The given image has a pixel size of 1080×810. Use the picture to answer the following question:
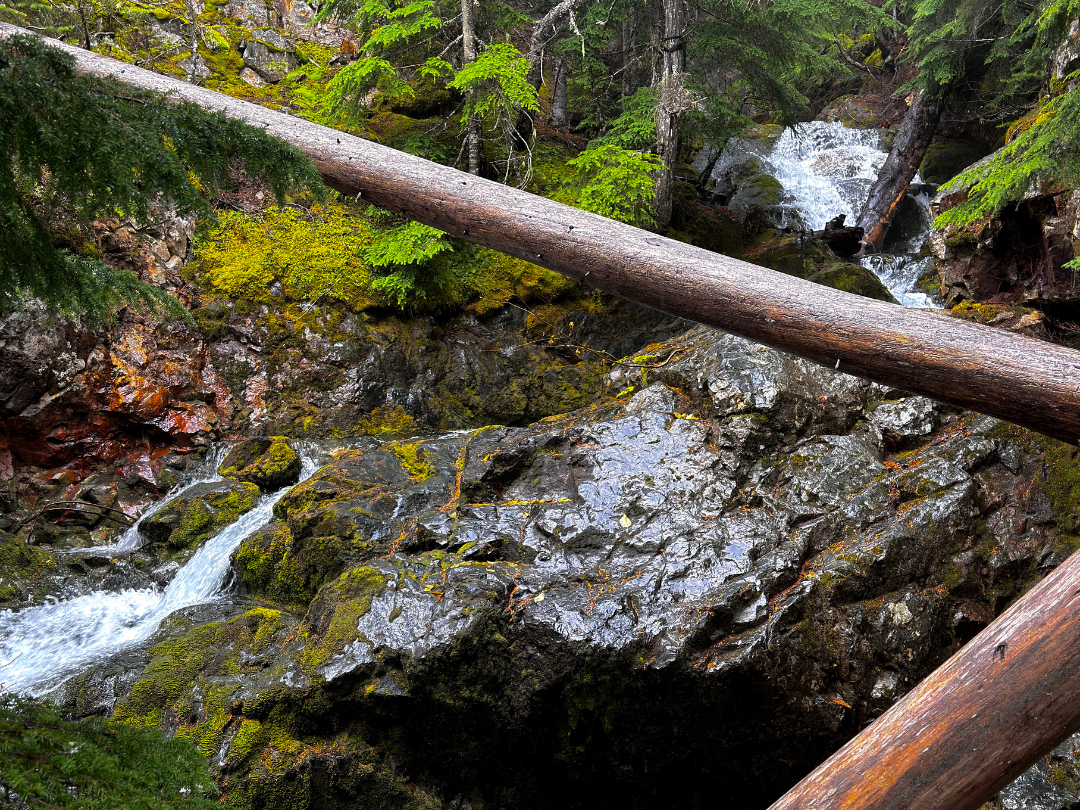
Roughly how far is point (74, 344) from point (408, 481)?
436cm

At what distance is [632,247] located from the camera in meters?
3.46

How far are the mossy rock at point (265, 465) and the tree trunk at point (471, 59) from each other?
4224 millimetres

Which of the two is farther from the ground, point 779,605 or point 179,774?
point 179,774

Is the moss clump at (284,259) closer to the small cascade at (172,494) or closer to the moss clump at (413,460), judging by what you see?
the small cascade at (172,494)

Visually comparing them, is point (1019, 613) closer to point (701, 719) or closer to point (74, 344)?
point (701, 719)

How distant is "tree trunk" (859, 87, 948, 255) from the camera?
13.2m

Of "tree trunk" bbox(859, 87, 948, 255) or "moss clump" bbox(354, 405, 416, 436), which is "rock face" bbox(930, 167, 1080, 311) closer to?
"tree trunk" bbox(859, 87, 948, 255)

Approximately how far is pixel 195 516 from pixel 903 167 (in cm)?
1467

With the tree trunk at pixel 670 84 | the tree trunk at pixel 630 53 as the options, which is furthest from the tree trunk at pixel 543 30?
the tree trunk at pixel 630 53

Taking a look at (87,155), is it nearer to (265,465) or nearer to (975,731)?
(975,731)

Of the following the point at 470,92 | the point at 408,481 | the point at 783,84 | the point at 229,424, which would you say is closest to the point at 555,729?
the point at 408,481

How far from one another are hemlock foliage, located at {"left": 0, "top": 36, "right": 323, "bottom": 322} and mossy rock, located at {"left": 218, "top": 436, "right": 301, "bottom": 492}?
3.58 meters

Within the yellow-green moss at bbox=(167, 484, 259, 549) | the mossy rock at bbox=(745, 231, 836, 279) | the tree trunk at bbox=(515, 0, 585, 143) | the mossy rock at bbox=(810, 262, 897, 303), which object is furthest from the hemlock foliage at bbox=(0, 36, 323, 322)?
the mossy rock at bbox=(745, 231, 836, 279)

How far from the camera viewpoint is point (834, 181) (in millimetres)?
15102
